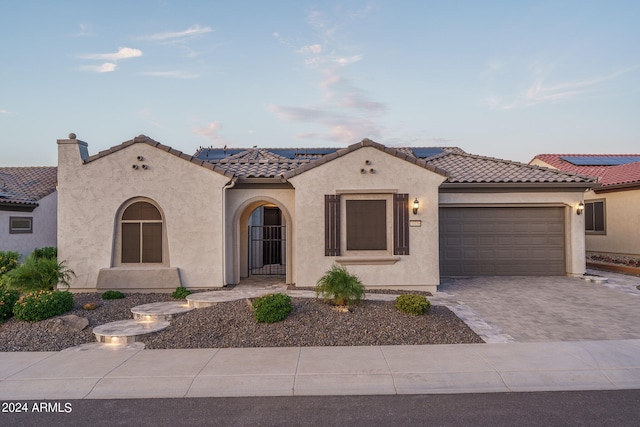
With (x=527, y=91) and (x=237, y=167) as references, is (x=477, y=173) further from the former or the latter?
(x=237, y=167)

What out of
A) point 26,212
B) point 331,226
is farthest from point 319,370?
point 26,212

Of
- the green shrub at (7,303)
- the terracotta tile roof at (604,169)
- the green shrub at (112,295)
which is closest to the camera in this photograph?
the green shrub at (7,303)

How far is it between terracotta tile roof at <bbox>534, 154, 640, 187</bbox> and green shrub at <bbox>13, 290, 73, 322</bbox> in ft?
66.7

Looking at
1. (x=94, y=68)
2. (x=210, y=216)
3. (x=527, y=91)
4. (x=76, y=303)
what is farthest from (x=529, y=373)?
(x=94, y=68)

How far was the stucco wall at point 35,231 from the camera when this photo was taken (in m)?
17.2

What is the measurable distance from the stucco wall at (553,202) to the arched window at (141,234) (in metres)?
9.82

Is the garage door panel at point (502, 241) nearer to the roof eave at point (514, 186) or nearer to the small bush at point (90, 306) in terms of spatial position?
the roof eave at point (514, 186)

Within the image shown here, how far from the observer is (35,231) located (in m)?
18.7

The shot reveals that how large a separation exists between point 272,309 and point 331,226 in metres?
4.13

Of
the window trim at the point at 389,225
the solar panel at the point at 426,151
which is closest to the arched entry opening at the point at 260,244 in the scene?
the window trim at the point at 389,225

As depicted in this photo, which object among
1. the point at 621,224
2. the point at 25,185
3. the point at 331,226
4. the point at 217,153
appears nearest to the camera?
the point at 331,226

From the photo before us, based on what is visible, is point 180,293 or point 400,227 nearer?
point 180,293

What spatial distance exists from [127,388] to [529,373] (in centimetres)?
565

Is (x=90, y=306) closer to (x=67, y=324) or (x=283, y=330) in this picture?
(x=67, y=324)
